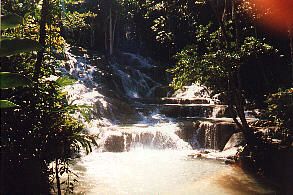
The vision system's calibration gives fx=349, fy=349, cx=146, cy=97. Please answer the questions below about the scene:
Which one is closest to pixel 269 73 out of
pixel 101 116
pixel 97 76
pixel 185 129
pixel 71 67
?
pixel 185 129

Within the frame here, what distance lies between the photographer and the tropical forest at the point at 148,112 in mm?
5105

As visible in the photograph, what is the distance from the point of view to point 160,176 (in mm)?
11727

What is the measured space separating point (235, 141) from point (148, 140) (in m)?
4.25

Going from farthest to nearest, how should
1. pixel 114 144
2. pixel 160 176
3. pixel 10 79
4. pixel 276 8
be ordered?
1. pixel 114 144
2. pixel 276 8
3. pixel 160 176
4. pixel 10 79

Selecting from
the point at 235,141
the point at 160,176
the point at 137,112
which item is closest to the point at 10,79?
the point at 160,176

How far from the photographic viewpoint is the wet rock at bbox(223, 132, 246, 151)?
1553cm

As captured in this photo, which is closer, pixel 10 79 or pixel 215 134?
pixel 10 79

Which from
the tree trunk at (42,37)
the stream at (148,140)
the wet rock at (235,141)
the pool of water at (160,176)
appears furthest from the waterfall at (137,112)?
the tree trunk at (42,37)

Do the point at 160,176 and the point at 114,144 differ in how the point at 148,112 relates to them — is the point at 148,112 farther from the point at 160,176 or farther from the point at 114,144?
the point at 160,176

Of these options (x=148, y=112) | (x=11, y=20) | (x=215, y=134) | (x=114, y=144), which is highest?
(x=11, y=20)

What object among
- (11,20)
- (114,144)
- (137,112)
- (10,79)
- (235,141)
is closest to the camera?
(10,79)

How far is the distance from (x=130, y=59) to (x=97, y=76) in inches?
412

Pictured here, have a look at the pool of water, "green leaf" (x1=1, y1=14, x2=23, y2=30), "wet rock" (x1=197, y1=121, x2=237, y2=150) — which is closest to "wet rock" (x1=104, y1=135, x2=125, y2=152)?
the pool of water

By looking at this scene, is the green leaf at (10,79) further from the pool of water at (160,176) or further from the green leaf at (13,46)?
the pool of water at (160,176)
